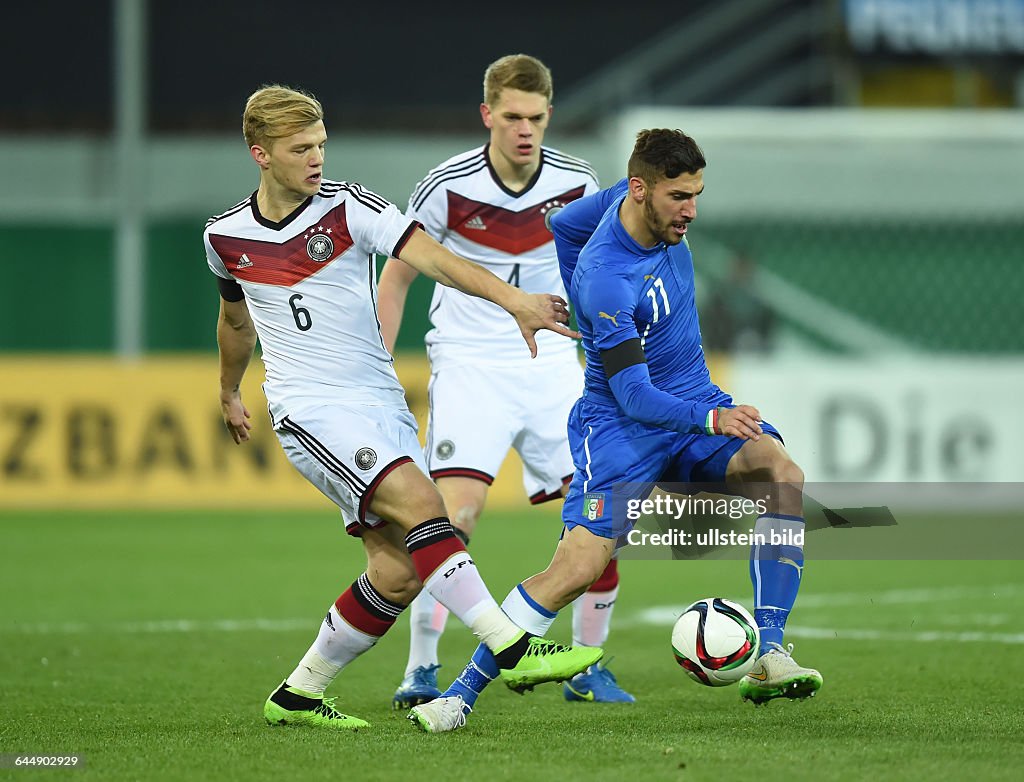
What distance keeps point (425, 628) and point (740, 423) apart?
1.84 metres

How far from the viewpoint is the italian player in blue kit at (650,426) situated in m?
5.25

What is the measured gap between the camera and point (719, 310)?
599 inches

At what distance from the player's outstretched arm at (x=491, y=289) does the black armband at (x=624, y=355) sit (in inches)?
7.2

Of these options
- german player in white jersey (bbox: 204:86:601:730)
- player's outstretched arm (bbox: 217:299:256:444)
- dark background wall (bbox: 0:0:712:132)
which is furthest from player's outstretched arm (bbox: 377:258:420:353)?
dark background wall (bbox: 0:0:712:132)

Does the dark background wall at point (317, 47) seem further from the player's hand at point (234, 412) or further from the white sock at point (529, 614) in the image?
the white sock at point (529, 614)

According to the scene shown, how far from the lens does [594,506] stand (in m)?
5.38

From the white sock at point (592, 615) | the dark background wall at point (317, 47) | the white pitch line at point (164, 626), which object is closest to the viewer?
the white sock at point (592, 615)

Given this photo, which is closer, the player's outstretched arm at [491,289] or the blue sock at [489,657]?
the player's outstretched arm at [491,289]

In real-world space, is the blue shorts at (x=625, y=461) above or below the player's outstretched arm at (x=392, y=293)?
below

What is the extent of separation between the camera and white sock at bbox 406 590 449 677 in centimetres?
624

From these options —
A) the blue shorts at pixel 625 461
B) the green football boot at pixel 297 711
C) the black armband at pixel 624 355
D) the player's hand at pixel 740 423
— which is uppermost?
the black armband at pixel 624 355

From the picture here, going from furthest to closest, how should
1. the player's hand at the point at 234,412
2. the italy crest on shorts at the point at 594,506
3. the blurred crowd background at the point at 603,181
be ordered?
the blurred crowd background at the point at 603,181 → the player's hand at the point at 234,412 → the italy crest on shorts at the point at 594,506

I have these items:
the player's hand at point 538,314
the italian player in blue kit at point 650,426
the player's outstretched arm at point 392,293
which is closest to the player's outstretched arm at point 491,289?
the player's hand at point 538,314

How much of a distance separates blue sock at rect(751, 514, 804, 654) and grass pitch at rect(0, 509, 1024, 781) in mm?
353
